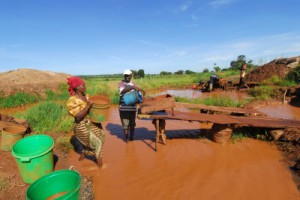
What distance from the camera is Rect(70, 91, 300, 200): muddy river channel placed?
3059mm

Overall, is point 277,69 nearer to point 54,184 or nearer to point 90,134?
point 90,134

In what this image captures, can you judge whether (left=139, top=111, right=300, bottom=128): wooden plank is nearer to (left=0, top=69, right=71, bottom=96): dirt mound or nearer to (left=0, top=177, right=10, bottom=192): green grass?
(left=0, top=177, right=10, bottom=192): green grass

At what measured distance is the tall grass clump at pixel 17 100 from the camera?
10456 mm

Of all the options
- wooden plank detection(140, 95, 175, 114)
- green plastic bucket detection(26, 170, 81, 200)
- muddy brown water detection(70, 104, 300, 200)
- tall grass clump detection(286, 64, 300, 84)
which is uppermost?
tall grass clump detection(286, 64, 300, 84)

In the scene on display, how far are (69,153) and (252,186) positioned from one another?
355 centimetres

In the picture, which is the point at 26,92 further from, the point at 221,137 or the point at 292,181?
the point at 292,181

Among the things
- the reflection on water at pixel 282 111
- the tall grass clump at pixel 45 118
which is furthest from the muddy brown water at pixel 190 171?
the reflection on water at pixel 282 111

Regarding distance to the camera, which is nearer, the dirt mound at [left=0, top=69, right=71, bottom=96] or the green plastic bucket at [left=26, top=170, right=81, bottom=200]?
the green plastic bucket at [left=26, top=170, right=81, bottom=200]

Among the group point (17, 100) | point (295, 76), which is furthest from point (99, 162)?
point (295, 76)

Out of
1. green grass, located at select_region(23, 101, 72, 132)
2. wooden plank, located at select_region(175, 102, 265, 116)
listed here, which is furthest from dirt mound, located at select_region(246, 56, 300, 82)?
green grass, located at select_region(23, 101, 72, 132)

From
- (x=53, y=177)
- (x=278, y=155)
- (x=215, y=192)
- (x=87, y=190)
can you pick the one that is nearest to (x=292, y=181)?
(x=278, y=155)

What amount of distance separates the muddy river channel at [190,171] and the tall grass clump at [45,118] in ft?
5.74

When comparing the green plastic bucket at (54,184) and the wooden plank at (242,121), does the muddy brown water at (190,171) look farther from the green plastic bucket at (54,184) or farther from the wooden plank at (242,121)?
the green plastic bucket at (54,184)

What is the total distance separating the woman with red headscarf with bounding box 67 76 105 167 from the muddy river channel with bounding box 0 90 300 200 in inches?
15.2
